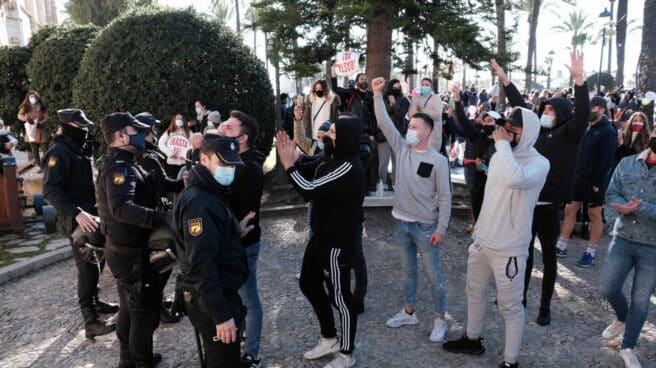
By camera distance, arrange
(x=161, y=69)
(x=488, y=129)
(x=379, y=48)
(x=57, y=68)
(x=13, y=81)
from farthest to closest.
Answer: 1. (x=13, y=81)
2. (x=57, y=68)
3. (x=379, y=48)
4. (x=161, y=69)
5. (x=488, y=129)

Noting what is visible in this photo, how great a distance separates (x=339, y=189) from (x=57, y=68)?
360 inches

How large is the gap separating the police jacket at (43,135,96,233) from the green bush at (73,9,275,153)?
4035 millimetres

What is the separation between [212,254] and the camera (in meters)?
2.64

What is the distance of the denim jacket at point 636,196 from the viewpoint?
3.51 m

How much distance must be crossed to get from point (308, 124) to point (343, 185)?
4303 millimetres

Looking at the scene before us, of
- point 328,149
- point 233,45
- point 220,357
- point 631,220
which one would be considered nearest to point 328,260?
point 328,149

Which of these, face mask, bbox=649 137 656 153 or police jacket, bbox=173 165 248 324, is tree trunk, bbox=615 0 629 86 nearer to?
face mask, bbox=649 137 656 153

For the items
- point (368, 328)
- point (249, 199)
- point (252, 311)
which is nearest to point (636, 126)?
point (368, 328)

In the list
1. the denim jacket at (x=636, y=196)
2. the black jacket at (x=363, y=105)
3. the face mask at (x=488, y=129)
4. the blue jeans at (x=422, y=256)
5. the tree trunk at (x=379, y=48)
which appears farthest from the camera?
the tree trunk at (x=379, y=48)

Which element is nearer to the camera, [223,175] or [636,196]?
[223,175]

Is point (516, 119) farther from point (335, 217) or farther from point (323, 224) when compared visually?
point (323, 224)

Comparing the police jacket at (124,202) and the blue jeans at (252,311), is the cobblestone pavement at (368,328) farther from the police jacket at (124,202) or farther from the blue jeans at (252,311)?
the police jacket at (124,202)

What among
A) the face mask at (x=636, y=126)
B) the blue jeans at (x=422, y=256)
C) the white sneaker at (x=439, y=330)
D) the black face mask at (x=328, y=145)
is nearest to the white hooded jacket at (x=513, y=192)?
the blue jeans at (x=422, y=256)

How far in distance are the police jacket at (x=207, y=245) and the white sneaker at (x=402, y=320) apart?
79.6 inches
